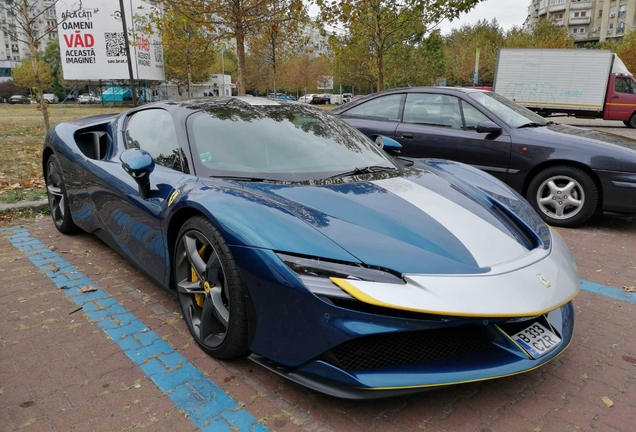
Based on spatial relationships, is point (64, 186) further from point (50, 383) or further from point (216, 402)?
point (216, 402)

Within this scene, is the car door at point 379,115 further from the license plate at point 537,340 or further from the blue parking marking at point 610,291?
the license plate at point 537,340

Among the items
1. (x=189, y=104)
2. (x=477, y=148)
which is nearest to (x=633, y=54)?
(x=477, y=148)

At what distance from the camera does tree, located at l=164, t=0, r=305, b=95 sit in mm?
8742

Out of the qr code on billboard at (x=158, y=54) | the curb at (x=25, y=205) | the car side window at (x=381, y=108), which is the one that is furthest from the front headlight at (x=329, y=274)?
the qr code on billboard at (x=158, y=54)

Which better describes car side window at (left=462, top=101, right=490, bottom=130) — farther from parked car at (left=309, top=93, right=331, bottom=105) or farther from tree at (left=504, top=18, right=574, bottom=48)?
parked car at (left=309, top=93, right=331, bottom=105)

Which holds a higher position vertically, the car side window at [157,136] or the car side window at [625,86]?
the car side window at [625,86]

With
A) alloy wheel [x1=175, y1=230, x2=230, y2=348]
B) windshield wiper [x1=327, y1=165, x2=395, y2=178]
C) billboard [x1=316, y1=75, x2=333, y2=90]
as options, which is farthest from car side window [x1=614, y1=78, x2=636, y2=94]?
billboard [x1=316, y1=75, x2=333, y2=90]

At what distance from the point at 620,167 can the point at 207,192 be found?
13.1ft

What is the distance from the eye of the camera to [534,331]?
1.98 m

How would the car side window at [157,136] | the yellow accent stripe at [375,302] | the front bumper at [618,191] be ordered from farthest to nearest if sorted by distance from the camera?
the front bumper at [618,191] → the car side window at [157,136] → the yellow accent stripe at [375,302]

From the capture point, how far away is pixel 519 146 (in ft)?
16.4

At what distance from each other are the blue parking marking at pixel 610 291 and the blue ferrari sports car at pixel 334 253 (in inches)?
38.0

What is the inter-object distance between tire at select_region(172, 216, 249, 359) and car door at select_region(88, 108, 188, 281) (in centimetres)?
23

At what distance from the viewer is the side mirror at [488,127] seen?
16.5 ft
